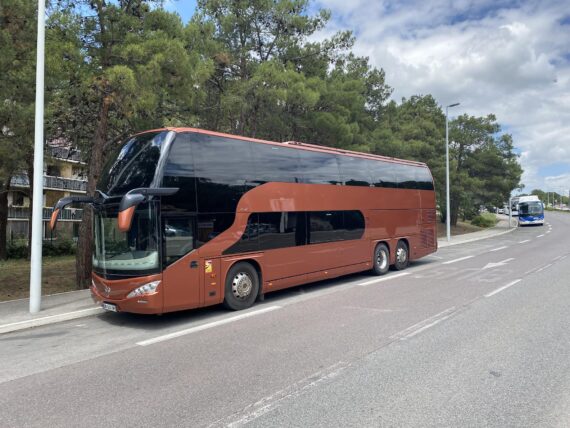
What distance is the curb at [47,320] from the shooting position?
780cm

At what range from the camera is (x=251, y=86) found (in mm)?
16891

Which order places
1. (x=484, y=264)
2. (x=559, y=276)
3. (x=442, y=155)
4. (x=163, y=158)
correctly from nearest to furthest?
(x=163, y=158) < (x=559, y=276) < (x=484, y=264) < (x=442, y=155)

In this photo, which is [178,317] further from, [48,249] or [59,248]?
[59,248]

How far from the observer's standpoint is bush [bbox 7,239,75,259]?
26.3 meters

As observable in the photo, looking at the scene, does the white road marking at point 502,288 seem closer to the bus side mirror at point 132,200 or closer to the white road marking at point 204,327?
the white road marking at point 204,327

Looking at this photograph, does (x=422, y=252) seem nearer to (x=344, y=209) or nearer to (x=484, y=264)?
(x=484, y=264)

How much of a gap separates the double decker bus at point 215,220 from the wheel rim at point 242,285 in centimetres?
2

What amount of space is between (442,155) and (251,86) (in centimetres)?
2475

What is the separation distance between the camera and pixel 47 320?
828cm

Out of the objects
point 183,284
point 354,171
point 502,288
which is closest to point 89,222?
point 183,284

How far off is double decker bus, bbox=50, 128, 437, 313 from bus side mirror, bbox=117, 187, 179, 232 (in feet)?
0.05

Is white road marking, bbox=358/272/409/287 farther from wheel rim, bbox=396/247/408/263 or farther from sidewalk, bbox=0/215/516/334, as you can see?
sidewalk, bbox=0/215/516/334

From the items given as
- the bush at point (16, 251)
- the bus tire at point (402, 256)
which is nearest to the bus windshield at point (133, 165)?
the bus tire at point (402, 256)

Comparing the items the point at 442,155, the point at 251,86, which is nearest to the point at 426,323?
the point at 251,86
